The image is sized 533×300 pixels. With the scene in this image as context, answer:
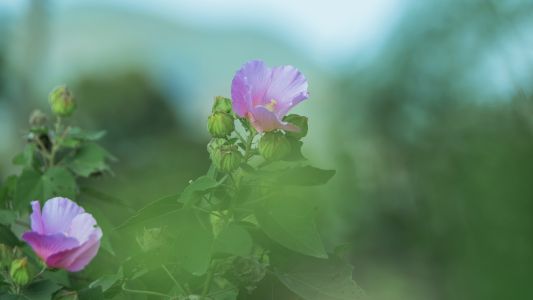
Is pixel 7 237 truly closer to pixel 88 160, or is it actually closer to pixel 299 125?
pixel 88 160

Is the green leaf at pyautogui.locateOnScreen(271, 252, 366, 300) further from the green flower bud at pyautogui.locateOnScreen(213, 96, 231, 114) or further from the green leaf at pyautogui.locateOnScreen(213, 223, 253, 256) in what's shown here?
the green flower bud at pyautogui.locateOnScreen(213, 96, 231, 114)

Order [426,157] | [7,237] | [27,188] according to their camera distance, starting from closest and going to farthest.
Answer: [7,237], [27,188], [426,157]

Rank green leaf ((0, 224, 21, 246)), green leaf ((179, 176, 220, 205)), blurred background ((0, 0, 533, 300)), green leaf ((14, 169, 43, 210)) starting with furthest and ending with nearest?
blurred background ((0, 0, 533, 300))
green leaf ((14, 169, 43, 210))
green leaf ((0, 224, 21, 246))
green leaf ((179, 176, 220, 205))

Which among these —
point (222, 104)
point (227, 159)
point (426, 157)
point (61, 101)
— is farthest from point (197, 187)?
point (426, 157)

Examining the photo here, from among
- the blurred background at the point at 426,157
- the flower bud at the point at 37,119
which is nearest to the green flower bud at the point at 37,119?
the flower bud at the point at 37,119

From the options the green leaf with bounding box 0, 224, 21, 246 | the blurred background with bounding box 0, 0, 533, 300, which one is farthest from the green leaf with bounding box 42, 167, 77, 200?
the blurred background with bounding box 0, 0, 533, 300

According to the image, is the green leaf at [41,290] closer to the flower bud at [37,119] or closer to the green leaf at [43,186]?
the green leaf at [43,186]

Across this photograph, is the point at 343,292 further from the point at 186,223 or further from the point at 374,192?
the point at 374,192
